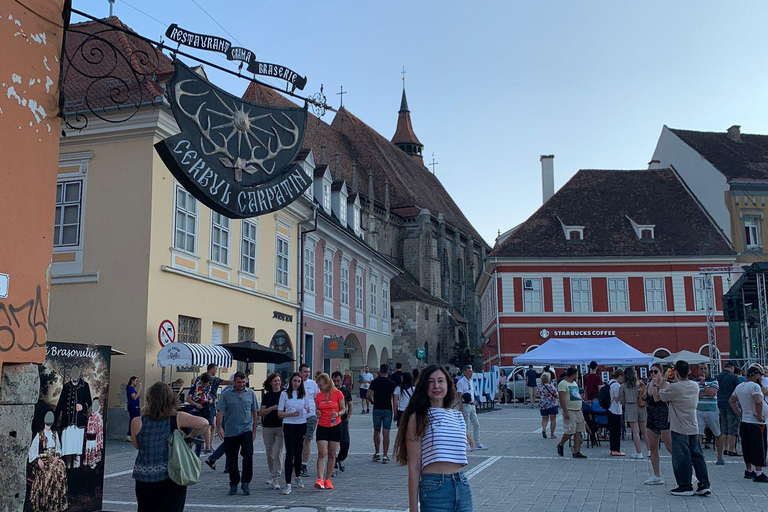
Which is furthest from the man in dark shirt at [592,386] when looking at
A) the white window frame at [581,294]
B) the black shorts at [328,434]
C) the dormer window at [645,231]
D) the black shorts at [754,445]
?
the dormer window at [645,231]

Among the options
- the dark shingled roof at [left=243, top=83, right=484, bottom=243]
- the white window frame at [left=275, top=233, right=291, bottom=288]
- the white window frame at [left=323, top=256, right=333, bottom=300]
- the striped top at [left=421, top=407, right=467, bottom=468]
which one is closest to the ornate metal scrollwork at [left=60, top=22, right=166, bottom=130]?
the white window frame at [left=275, top=233, right=291, bottom=288]

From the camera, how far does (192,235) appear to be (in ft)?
67.5

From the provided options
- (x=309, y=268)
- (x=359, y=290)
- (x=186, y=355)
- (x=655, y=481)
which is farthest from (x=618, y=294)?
(x=655, y=481)

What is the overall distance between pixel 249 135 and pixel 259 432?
585 inches

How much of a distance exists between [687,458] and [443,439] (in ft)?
19.9

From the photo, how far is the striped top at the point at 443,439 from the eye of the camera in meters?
4.99

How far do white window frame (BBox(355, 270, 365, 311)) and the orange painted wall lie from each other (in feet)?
95.9

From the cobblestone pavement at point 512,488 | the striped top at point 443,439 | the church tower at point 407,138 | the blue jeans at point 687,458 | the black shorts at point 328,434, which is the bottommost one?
the cobblestone pavement at point 512,488

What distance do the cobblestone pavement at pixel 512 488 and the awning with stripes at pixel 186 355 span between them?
220 centimetres

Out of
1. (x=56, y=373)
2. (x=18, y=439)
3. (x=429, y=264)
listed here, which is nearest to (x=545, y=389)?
(x=56, y=373)

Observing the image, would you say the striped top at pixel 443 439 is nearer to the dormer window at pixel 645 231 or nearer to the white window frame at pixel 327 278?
the white window frame at pixel 327 278

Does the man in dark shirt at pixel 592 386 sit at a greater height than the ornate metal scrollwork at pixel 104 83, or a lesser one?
lesser

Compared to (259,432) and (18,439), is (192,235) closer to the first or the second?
(259,432)

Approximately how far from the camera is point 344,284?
33906mm
